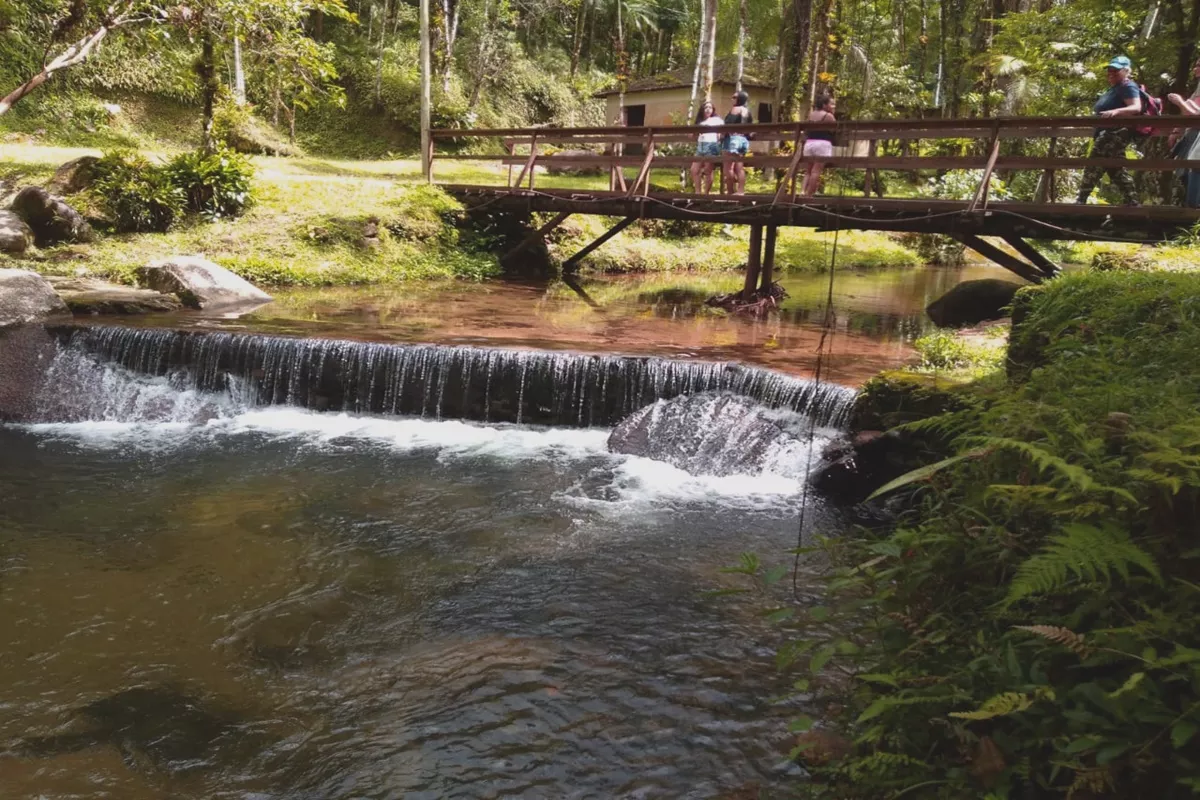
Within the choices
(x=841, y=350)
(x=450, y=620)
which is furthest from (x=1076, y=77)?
(x=450, y=620)

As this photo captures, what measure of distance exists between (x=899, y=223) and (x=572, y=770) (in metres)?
9.90

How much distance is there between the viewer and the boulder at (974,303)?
12.1 meters

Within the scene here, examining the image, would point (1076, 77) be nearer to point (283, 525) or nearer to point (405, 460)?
point (405, 460)

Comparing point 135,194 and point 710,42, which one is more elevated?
point 710,42

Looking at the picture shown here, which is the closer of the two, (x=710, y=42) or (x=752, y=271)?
(x=752, y=271)

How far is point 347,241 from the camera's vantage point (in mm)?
17156

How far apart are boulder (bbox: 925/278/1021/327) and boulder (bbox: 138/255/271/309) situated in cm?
1099

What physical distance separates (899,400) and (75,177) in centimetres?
1603

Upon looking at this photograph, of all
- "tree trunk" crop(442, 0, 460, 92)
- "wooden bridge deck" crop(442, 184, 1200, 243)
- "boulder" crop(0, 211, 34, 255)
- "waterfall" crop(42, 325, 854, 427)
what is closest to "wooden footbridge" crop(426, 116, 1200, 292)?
"wooden bridge deck" crop(442, 184, 1200, 243)

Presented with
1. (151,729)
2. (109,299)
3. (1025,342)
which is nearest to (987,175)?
(1025,342)

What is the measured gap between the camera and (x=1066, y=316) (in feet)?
18.3

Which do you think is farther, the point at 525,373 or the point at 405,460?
the point at 525,373

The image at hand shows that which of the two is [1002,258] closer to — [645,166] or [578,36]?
[645,166]

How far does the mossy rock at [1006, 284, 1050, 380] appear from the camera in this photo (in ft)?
18.5
